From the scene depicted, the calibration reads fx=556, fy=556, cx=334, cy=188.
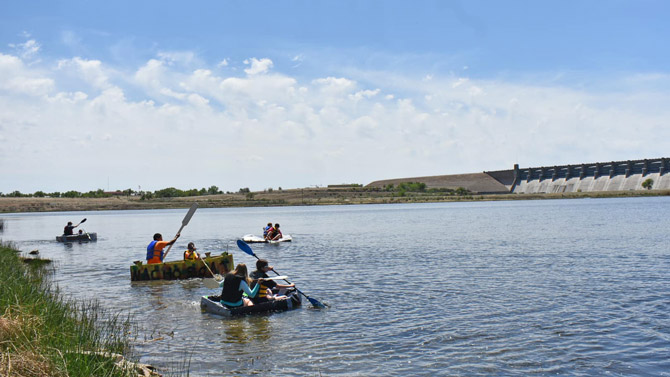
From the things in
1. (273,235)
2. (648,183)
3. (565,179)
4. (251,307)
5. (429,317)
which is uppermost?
(565,179)

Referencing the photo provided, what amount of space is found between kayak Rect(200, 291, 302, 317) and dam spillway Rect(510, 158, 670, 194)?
137600mm

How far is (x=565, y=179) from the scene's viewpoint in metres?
153

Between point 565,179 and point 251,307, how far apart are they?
504 feet

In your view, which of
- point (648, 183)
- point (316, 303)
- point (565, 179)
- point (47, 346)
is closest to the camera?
point (47, 346)

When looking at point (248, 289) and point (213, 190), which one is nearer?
point (248, 289)

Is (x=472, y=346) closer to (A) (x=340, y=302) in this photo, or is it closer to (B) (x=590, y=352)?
(B) (x=590, y=352)

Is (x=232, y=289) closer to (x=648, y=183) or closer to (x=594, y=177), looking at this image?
(x=648, y=183)

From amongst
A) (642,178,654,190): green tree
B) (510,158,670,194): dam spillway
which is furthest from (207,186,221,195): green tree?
(642,178,654,190): green tree

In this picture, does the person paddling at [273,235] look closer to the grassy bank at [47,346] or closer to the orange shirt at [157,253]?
the orange shirt at [157,253]

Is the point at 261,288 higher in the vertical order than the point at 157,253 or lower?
lower

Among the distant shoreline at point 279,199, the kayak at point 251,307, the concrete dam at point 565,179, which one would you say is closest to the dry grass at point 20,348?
the kayak at point 251,307

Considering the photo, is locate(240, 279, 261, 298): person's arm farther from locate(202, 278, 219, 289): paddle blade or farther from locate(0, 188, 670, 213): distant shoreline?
locate(0, 188, 670, 213): distant shoreline

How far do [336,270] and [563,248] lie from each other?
1320 cm

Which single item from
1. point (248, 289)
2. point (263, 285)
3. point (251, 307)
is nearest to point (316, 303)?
point (263, 285)
